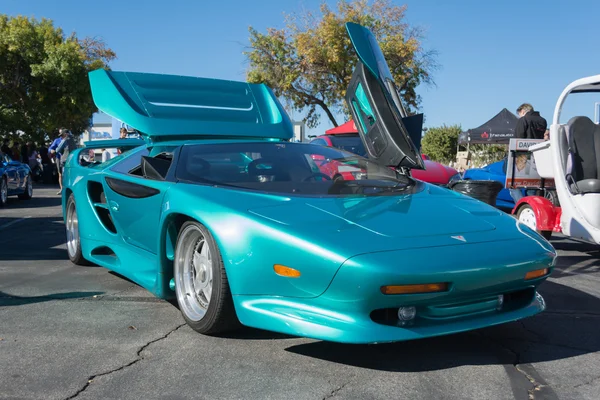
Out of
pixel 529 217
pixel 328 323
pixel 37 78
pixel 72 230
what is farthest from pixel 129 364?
pixel 37 78

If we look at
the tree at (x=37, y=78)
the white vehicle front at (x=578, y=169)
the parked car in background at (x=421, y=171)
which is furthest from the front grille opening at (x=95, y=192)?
the tree at (x=37, y=78)

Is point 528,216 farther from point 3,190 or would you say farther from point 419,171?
point 3,190

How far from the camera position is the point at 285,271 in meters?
2.86

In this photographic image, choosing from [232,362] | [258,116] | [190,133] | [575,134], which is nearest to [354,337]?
[232,362]

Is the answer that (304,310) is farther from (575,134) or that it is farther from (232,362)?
(575,134)

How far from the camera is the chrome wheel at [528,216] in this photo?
22.9ft

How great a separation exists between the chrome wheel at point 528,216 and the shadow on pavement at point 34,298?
192 inches

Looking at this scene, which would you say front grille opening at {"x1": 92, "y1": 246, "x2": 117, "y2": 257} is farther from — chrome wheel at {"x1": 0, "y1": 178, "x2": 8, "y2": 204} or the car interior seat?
chrome wheel at {"x1": 0, "y1": 178, "x2": 8, "y2": 204}

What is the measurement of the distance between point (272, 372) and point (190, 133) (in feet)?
8.91

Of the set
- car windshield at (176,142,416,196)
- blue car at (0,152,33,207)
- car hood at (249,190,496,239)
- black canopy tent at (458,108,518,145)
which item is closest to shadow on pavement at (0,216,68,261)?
car windshield at (176,142,416,196)

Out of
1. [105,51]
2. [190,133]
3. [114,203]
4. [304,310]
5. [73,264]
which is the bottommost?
[73,264]

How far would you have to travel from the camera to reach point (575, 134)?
20.3ft

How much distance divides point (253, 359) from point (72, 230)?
3.12 meters

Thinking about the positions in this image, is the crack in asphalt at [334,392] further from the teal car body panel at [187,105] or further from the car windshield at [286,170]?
the teal car body panel at [187,105]
